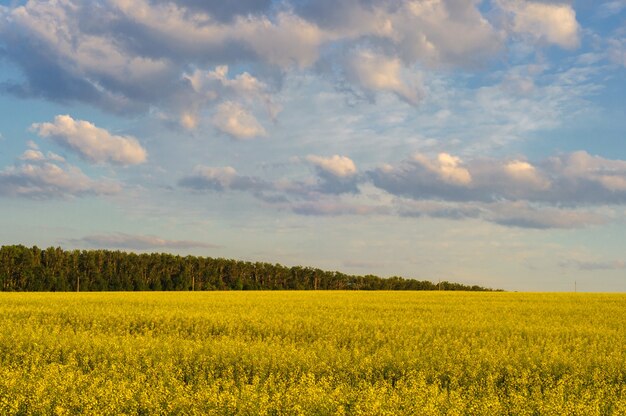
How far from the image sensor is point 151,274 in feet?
378

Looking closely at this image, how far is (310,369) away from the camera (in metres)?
12.8

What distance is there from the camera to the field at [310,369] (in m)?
8.85

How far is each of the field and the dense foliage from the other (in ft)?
270

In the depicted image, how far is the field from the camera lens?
8.85 meters

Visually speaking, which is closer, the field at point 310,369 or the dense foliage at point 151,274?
the field at point 310,369

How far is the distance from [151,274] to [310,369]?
108 meters

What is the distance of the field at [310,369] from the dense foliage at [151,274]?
8244 cm

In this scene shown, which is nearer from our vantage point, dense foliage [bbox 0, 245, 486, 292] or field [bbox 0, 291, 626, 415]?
field [bbox 0, 291, 626, 415]

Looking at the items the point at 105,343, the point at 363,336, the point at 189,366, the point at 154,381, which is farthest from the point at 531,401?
the point at 105,343

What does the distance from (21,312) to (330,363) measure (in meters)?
22.0

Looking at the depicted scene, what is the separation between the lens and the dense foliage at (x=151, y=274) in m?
100

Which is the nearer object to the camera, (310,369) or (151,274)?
(310,369)

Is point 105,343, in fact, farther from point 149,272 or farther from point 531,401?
point 149,272

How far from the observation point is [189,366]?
13688 mm
